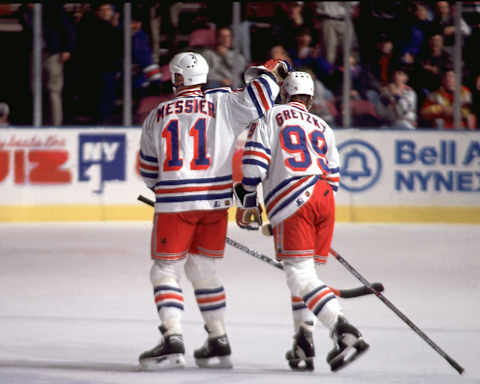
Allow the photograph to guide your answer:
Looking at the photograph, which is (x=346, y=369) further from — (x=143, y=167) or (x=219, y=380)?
(x=143, y=167)

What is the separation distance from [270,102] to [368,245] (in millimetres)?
4664

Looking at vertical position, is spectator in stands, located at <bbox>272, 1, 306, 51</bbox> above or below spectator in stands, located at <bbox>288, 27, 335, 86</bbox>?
above

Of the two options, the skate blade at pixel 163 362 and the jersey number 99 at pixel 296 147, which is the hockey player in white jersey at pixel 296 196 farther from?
the skate blade at pixel 163 362

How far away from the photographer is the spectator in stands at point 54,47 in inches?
448

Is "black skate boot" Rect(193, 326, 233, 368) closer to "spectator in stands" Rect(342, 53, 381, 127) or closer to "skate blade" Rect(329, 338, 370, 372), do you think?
"skate blade" Rect(329, 338, 370, 372)

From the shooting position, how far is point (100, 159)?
36.9 feet

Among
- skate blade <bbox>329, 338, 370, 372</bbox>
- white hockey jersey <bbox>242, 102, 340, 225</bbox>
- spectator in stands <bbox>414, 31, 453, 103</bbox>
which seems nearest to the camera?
skate blade <bbox>329, 338, 370, 372</bbox>

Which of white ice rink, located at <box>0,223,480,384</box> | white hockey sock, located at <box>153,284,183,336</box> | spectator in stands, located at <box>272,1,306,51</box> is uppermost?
spectator in stands, located at <box>272,1,306,51</box>

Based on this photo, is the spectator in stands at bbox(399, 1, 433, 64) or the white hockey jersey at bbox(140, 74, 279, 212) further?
the spectator in stands at bbox(399, 1, 433, 64)

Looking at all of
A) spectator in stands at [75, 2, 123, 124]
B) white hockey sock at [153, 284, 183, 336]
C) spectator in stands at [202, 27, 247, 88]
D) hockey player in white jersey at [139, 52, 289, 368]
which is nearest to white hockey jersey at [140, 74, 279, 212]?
hockey player in white jersey at [139, 52, 289, 368]

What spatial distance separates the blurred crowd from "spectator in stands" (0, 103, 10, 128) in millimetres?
47

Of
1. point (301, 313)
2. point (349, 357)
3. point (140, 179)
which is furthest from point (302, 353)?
point (140, 179)

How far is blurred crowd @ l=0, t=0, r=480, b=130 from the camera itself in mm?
11398

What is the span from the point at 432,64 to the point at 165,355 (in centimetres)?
756
